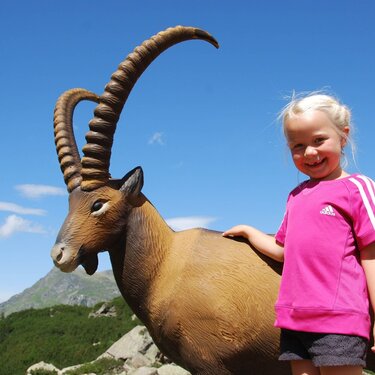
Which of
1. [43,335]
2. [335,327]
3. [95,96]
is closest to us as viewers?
[335,327]

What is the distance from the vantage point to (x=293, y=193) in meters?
3.52

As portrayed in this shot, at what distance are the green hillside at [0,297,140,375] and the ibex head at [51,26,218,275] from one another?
18.5 metres

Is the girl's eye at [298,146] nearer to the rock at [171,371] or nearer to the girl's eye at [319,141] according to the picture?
the girl's eye at [319,141]

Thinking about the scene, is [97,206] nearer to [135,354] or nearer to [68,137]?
[68,137]

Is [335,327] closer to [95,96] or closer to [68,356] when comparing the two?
[95,96]

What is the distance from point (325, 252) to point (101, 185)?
6.00ft

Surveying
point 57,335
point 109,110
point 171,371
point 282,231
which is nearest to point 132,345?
point 171,371

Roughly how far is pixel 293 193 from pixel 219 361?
1246 millimetres

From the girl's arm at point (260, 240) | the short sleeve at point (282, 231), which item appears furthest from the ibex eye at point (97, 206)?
the short sleeve at point (282, 231)

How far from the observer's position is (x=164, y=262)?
3.95 metres

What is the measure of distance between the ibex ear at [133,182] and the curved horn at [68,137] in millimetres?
351

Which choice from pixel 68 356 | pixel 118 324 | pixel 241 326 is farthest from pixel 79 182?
pixel 118 324

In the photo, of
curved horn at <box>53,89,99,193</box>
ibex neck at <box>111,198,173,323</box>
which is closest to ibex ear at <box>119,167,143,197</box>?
ibex neck at <box>111,198,173,323</box>

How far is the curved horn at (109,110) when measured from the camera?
4.01m
